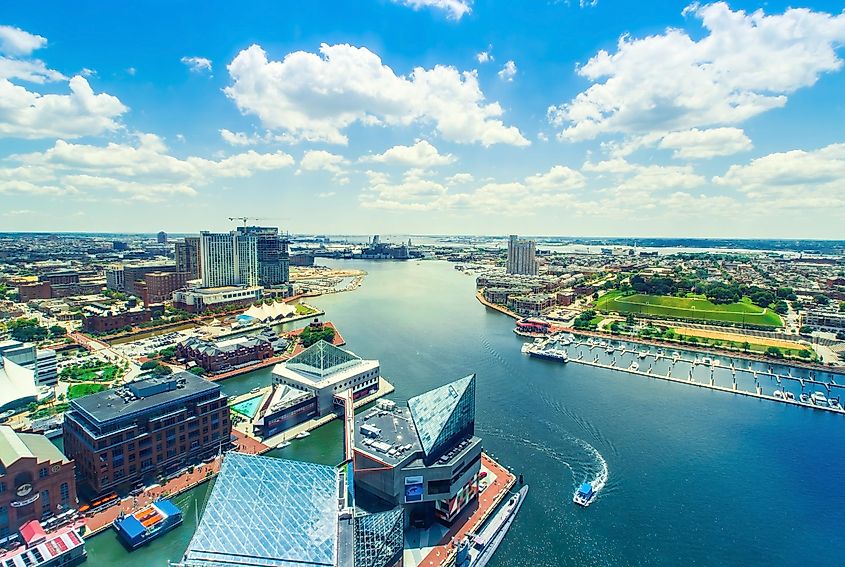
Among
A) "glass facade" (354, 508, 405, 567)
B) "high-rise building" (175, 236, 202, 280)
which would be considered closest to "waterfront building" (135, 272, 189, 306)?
"high-rise building" (175, 236, 202, 280)

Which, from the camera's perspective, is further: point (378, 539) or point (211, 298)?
point (211, 298)

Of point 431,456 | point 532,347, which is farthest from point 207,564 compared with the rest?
point 532,347

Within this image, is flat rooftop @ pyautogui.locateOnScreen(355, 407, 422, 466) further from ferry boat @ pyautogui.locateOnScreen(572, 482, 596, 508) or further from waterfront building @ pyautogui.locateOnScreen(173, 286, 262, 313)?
waterfront building @ pyautogui.locateOnScreen(173, 286, 262, 313)

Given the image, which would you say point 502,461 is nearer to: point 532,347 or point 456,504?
point 456,504

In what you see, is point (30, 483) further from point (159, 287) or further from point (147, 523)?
point (159, 287)

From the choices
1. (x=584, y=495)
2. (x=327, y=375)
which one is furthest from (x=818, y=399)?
(x=327, y=375)

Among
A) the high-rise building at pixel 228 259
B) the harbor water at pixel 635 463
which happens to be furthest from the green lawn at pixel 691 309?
the high-rise building at pixel 228 259

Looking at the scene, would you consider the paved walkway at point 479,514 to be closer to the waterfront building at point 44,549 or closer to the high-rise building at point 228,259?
the waterfront building at point 44,549
